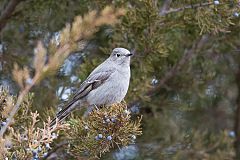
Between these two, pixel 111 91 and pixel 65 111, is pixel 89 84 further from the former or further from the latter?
pixel 65 111

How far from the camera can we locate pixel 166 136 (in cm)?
618

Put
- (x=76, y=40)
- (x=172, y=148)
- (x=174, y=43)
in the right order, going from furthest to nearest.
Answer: (x=172, y=148), (x=174, y=43), (x=76, y=40)

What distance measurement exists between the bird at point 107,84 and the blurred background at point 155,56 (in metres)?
0.12

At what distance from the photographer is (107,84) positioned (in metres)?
5.25

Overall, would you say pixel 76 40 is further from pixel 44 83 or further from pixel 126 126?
pixel 44 83

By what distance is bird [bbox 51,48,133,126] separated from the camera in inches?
197

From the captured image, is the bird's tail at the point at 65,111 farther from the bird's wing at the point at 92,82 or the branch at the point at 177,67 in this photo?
the branch at the point at 177,67

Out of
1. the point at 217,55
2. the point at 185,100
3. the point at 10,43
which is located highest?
the point at 10,43

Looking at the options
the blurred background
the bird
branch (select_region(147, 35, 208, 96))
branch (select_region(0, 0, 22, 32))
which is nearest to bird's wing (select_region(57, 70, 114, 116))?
the bird

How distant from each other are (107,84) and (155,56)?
57 centimetres

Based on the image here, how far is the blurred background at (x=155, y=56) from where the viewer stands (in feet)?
16.4

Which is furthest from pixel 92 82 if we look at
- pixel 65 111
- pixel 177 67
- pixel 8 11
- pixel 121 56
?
pixel 8 11

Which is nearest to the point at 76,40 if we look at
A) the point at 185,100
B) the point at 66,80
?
the point at 66,80

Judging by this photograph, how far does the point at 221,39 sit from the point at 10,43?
2372 mm
